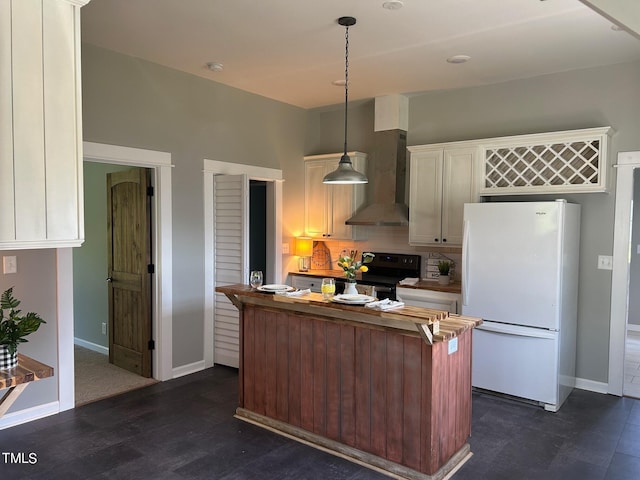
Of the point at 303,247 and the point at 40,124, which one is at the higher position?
the point at 40,124

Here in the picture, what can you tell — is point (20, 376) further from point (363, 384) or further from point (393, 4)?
point (393, 4)

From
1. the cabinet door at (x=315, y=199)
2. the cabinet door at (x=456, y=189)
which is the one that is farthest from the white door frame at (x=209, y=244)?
the cabinet door at (x=456, y=189)

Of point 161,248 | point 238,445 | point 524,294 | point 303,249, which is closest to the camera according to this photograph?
point 238,445

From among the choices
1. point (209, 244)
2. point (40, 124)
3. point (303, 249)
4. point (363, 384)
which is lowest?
point (363, 384)

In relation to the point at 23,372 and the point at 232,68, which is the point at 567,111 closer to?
the point at 232,68

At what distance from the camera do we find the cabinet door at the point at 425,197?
4820mm

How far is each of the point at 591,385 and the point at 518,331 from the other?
104 cm

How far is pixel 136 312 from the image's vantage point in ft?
15.5

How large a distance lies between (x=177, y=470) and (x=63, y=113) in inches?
84.8

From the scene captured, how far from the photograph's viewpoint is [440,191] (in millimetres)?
4797

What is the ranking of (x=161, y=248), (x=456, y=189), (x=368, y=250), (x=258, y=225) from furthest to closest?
(x=258, y=225)
(x=368, y=250)
(x=456, y=189)
(x=161, y=248)

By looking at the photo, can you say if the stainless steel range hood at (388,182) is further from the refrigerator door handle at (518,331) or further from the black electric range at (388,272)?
the refrigerator door handle at (518,331)

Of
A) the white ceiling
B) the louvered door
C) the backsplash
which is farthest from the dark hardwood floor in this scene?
the white ceiling

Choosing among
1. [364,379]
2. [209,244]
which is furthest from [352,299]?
[209,244]
